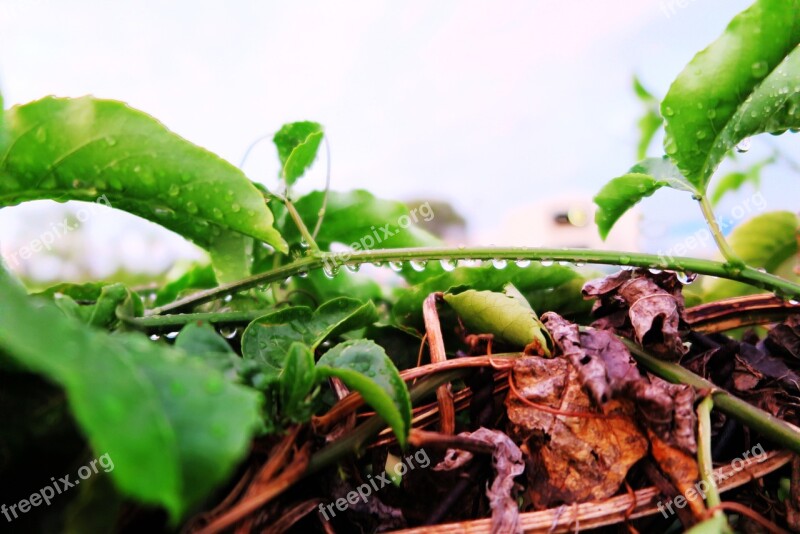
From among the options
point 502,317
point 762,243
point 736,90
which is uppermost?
point 736,90

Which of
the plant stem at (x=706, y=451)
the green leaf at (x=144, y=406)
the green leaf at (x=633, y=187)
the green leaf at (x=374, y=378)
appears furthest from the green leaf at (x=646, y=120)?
the green leaf at (x=144, y=406)

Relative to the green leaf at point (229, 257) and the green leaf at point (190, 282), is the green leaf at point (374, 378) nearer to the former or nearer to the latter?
the green leaf at point (229, 257)

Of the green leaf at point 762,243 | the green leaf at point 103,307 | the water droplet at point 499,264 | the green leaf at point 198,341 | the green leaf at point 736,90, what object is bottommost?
the green leaf at point 762,243

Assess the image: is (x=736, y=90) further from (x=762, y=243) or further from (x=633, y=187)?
(x=762, y=243)

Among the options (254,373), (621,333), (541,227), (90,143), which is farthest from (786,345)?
(541,227)

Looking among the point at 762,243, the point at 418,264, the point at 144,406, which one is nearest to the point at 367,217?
the point at 418,264

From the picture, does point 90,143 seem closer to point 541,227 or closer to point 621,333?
point 621,333
